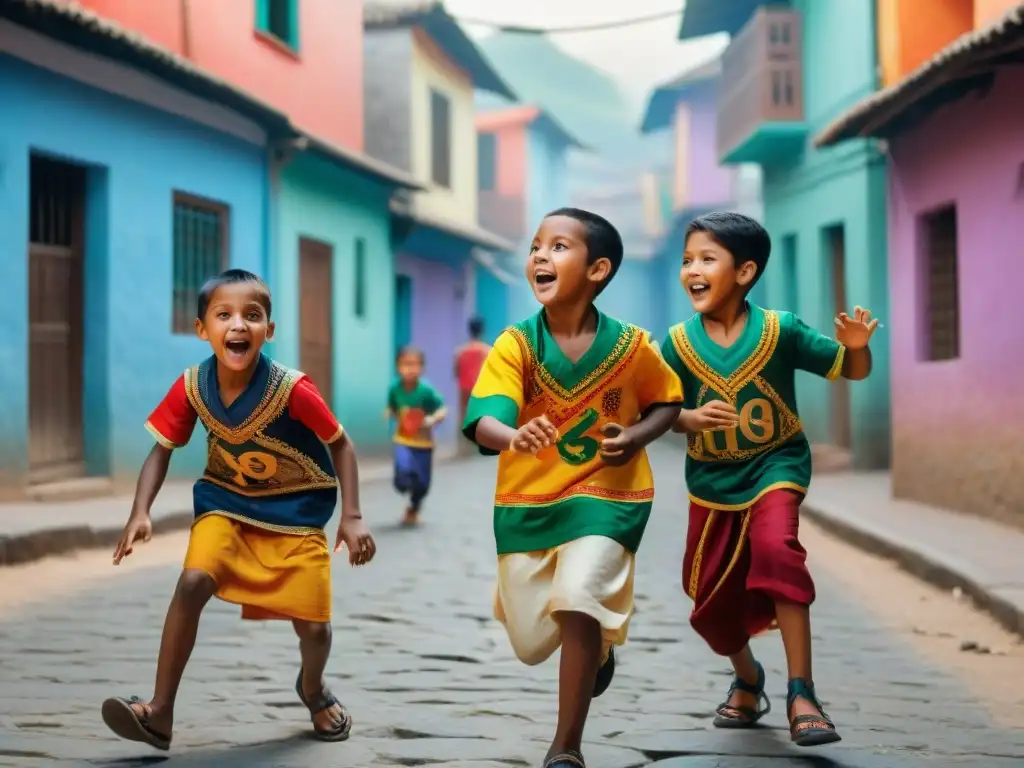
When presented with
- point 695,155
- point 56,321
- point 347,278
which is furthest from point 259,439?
point 695,155

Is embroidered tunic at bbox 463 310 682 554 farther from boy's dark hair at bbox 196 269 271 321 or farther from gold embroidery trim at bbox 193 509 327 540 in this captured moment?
boy's dark hair at bbox 196 269 271 321

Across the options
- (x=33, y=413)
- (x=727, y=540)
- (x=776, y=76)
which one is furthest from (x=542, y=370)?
(x=776, y=76)

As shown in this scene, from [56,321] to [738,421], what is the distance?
31.3 feet

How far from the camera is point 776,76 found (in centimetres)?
1958

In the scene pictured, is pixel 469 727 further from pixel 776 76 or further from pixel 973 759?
pixel 776 76

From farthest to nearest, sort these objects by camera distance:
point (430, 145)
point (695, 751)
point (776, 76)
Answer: point (430, 145)
point (776, 76)
point (695, 751)

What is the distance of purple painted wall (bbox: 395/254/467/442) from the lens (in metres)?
25.6

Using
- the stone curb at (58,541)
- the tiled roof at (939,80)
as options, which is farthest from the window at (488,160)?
the stone curb at (58,541)

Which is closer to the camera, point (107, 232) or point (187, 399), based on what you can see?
point (187, 399)

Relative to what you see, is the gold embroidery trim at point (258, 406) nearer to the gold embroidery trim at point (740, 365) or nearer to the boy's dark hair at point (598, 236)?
the boy's dark hair at point (598, 236)

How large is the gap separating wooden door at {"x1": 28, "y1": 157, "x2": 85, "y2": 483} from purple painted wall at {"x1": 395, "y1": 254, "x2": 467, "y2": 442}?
11.9 metres

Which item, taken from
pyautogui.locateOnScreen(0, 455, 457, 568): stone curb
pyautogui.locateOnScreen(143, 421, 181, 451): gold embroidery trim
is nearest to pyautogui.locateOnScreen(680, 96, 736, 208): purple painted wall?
pyautogui.locateOnScreen(0, 455, 457, 568): stone curb

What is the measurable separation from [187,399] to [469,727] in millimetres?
1320

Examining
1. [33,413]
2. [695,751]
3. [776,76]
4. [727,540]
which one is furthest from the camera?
[776,76]
